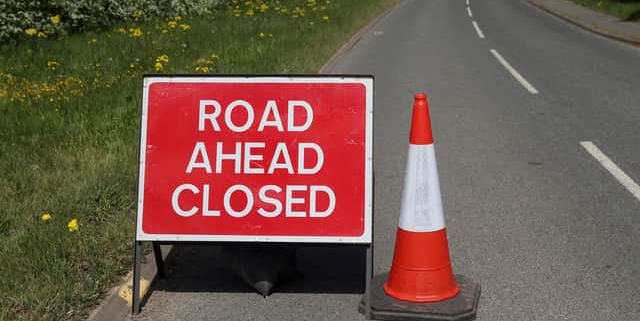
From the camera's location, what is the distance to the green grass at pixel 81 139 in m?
4.52

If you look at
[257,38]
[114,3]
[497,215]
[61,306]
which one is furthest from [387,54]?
[61,306]

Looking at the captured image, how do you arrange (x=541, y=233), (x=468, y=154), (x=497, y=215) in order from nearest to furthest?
(x=541, y=233) → (x=497, y=215) → (x=468, y=154)

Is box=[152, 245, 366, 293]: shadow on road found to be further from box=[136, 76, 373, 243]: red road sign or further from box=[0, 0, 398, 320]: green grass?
box=[136, 76, 373, 243]: red road sign

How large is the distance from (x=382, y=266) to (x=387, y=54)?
12848 millimetres

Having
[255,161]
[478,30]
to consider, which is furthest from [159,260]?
[478,30]

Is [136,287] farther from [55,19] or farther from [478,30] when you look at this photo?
[478,30]

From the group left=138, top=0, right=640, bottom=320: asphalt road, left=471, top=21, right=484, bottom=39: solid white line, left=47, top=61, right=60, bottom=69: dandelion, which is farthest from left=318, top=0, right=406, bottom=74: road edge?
left=47, top=61, right=60, bottom=69: dandelion

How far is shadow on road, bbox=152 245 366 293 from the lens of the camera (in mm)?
4832

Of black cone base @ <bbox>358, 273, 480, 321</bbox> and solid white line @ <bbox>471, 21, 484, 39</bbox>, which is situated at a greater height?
black cone base @ <bbox>358, 273, 480, 321</bbox>

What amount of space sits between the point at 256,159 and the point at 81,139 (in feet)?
12.1

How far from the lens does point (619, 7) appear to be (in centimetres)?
2564

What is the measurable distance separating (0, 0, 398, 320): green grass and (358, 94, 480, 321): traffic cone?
1.58m

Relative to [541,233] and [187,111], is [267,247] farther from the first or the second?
[541,233]

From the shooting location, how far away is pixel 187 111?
4688 millimetres
